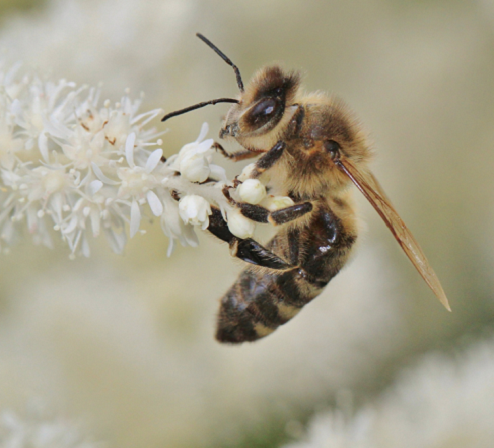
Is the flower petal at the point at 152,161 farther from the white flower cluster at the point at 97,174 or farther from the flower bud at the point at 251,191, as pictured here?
the flower bud at the point at 251,191

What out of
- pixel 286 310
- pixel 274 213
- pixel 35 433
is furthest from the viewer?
pixel 35 433

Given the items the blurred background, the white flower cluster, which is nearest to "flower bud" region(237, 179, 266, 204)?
the white flower cluster

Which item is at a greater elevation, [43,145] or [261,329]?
[43,145]

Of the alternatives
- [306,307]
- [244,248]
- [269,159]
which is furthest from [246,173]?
[306,307]

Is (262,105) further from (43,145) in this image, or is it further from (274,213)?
(43,145)

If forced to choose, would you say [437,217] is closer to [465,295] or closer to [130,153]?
[465,295]

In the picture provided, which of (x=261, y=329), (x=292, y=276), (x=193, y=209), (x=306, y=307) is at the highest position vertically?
(x=193, y=209)

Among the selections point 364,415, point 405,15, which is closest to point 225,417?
point 364,415
